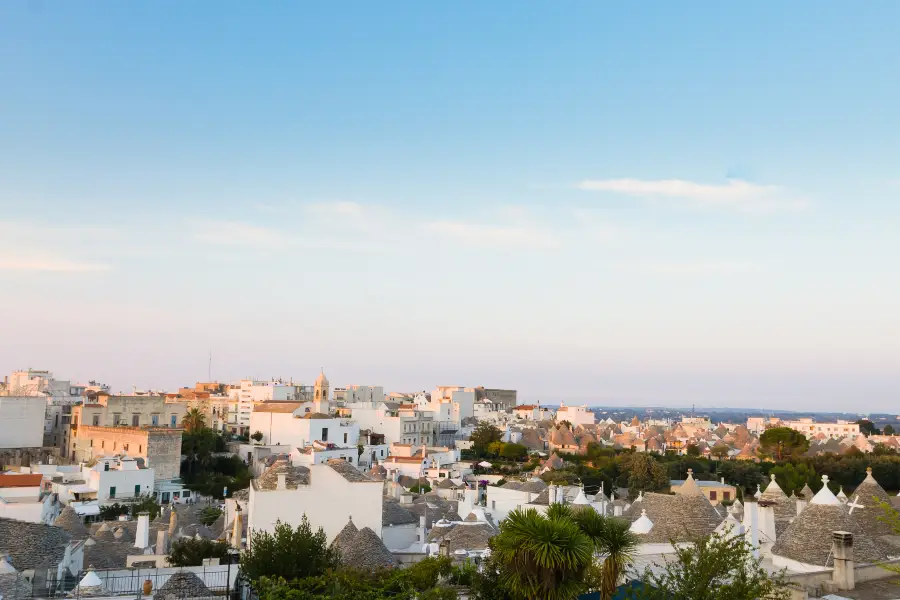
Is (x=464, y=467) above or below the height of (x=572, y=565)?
below

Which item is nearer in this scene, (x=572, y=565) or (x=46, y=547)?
(x=572, y=565)

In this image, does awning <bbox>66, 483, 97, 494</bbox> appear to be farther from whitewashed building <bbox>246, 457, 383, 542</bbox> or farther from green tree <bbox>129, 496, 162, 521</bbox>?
whitewashed building <bbox>246, 457, 383, 542</bbox>

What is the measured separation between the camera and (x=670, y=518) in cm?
2348

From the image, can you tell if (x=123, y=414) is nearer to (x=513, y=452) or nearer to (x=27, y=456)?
(x=27, y=456)

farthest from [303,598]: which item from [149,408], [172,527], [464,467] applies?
[149,408]

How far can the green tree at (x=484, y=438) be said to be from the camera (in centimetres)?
7194

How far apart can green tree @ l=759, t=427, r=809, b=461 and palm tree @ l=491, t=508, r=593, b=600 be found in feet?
203

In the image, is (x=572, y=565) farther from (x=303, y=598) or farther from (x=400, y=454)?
(x=400, y=454)

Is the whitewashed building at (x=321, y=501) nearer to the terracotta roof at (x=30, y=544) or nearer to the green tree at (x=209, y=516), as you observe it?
the terracotta roof at (x=30, y=544)

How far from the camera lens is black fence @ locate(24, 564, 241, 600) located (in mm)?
15734

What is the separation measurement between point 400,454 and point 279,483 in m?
39.3

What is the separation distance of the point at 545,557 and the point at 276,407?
5663 cm

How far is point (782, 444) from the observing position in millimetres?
68750

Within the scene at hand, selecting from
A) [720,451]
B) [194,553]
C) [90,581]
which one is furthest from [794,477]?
[90,581]
